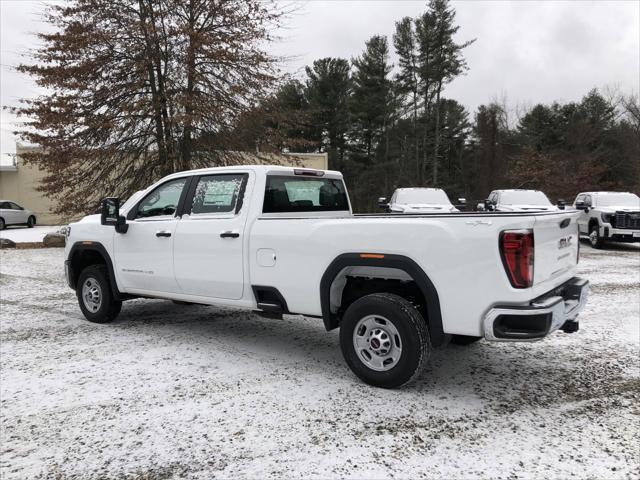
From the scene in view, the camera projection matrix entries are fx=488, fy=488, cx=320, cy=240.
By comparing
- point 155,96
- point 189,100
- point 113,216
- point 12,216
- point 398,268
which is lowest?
point 398,268

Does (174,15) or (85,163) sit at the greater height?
(174,15)

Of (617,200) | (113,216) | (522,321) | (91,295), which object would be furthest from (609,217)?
(91,295)

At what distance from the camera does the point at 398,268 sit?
3.91 meters

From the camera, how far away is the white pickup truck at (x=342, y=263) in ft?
11.6

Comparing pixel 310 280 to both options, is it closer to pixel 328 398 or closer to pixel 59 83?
pixel 328 398

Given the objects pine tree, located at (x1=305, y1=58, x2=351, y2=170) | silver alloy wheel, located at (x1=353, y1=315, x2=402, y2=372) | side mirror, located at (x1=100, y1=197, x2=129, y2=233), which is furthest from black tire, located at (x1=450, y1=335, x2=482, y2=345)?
pine tree, located at (x1=305, y1=58, x2=351, y2=170)

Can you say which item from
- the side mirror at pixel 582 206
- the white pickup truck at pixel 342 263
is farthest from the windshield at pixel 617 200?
the white pickup truck at pixel 342 263

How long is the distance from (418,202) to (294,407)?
11.7 metres

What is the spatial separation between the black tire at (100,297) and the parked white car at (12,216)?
24.5 meters

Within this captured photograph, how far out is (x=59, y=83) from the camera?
44.3ft

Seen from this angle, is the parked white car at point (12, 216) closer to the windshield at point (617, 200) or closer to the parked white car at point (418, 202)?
the parked white car at point (418, 202)

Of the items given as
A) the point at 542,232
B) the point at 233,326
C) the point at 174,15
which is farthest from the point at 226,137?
the point at 542,232

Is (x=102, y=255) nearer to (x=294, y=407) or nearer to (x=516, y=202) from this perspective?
(x=294, y=407)

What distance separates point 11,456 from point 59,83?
42.6 feet
